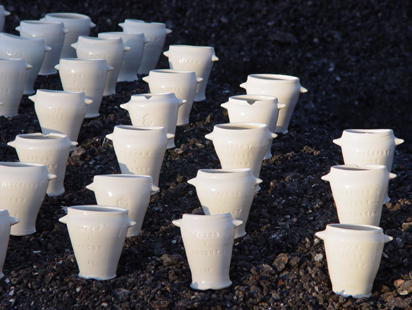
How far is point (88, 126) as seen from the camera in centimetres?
544

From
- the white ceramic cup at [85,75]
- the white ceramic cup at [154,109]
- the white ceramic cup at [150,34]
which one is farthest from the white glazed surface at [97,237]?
the white ceramic cup at [150,34]

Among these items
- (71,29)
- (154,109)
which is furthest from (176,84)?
(71,29)

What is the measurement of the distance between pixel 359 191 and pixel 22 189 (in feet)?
7.10

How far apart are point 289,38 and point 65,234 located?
634 centimetres

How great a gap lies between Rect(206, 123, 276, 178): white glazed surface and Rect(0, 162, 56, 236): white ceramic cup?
47.9 inches

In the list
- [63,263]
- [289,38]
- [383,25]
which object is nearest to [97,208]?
[63,263]

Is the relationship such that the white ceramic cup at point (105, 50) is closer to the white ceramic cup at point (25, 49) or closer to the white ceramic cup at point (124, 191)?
the white ceramic cup at point (25, 49)

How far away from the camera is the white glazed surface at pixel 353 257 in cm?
343

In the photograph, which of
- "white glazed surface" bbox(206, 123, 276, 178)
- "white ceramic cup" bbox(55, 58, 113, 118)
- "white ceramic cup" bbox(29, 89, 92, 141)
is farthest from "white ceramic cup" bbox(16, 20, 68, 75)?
"white glazed surface" bbox(206, 123, 276, 178)

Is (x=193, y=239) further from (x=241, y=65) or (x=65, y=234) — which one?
(x=241, y=65)

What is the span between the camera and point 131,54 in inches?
247

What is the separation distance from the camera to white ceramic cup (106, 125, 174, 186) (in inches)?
173

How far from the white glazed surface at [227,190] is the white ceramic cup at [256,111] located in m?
1.04

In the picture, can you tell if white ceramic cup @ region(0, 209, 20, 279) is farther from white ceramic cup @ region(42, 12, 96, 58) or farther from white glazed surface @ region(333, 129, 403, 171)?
white ceramic cup @ region(42, 12, 96, 58)
